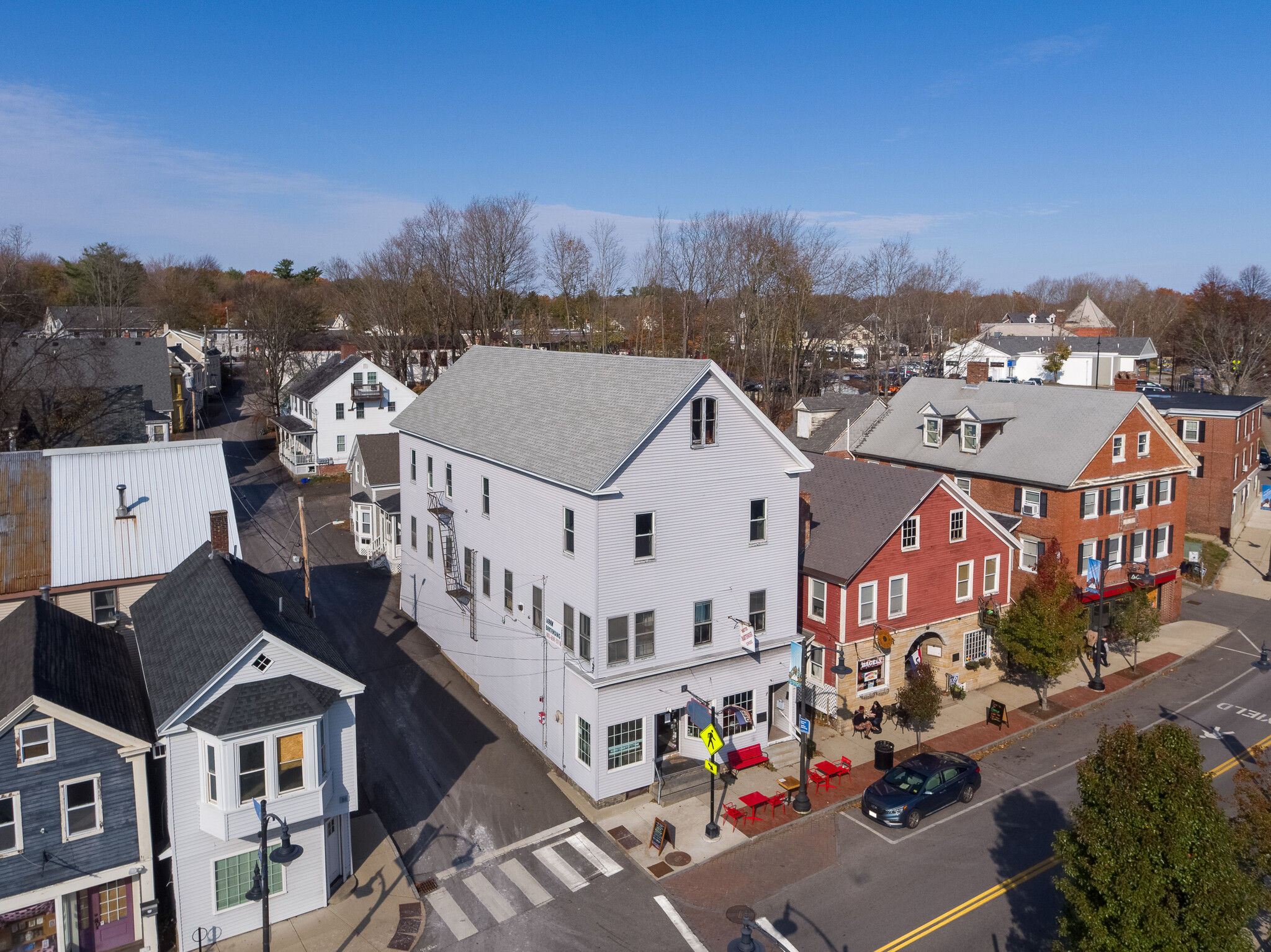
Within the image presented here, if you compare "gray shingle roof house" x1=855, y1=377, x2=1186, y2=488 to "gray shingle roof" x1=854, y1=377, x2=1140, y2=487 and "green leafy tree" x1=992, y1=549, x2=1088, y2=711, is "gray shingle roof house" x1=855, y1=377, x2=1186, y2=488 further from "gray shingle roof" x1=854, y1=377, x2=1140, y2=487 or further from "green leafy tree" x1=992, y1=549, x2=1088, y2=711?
"green leafy tree" x1=992, y1=549, x2=1088, y2=711

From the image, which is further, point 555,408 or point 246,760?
point 555,408

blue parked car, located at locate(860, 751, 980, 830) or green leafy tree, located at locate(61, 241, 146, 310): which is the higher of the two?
green leafy tree, located at locate(61, 241, 146, 310)

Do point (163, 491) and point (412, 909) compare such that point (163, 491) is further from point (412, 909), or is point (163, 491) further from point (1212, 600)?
point (1212, 600)

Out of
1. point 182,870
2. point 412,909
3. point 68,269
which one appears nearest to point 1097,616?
point 412,909

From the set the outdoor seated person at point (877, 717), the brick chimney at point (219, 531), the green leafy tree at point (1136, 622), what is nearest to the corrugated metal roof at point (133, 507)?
the brick chimney at point (219, 531)

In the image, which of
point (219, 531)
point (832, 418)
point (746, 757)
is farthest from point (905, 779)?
point (832, 418)

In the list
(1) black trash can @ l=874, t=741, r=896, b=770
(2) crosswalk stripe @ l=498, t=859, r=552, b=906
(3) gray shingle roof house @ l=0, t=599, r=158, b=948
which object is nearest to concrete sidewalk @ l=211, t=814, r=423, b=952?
(2) crosswalk stripe @ l=498, t=859, r=552, b=906

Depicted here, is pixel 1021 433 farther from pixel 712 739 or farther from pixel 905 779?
pixel 712 739
